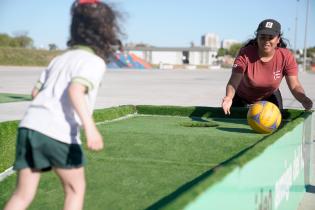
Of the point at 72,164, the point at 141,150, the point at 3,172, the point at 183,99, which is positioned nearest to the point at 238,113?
the point at 141,150

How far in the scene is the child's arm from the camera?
2.75m

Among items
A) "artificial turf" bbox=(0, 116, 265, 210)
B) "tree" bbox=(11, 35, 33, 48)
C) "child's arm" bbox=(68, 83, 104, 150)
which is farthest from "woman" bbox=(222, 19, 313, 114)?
"tree" bbox=(11, 35, 33, 48)

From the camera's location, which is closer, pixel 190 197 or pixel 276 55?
pixel 190 197

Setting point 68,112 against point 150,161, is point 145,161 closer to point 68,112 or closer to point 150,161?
point 150,161

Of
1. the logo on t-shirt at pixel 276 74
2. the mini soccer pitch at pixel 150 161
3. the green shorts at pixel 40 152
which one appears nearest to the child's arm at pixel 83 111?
the green shorts at pixel 40 152

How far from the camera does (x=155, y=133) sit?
662 cm

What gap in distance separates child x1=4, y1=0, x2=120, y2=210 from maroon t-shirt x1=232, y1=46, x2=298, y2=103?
3.73 m

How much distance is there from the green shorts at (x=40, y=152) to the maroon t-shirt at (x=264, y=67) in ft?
13.2

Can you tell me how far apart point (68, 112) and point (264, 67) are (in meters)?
4.11

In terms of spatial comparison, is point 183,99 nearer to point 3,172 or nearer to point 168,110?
point 168,110

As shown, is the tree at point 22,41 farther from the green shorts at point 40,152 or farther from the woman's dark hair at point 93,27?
the green shorts at point 40,152

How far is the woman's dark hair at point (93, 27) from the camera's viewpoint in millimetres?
3051

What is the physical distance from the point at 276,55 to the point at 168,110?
259 centimetres

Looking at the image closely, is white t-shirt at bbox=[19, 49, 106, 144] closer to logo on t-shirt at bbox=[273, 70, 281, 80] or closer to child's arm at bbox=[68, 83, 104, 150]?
child's arm at bbox=[68, 83, 104, 150]
